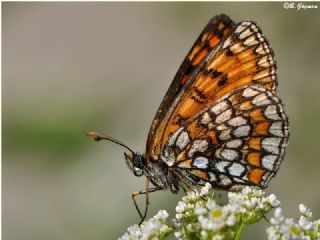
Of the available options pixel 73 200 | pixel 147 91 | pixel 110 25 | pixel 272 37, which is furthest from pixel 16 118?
pixel 110 25

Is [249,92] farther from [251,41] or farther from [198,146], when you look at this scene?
[198,146]

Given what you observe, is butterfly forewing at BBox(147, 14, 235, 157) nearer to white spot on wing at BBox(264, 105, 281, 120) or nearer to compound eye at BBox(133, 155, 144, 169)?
compound eye at BBox(133, 155, 144, 169)

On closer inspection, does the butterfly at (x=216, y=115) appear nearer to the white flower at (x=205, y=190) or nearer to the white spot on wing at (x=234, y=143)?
the white spot on wing at (x=234, y=143)

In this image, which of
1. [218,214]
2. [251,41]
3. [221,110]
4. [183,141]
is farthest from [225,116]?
[218,214]

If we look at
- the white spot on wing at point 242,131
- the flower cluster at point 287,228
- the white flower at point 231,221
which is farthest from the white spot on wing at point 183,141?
the flower cluster at point 287,228

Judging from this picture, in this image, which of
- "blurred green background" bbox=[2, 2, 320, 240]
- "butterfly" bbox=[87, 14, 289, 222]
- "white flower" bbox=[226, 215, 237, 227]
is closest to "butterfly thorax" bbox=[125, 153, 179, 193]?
"butterfly" bbox=[87, 14, 289, 222]

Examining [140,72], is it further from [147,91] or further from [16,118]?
[16,118]

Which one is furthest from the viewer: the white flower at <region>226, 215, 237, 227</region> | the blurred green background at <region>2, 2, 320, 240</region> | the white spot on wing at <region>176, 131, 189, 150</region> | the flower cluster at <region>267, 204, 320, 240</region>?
the blurred green background at <region>2, 2, 320, 240</region>
